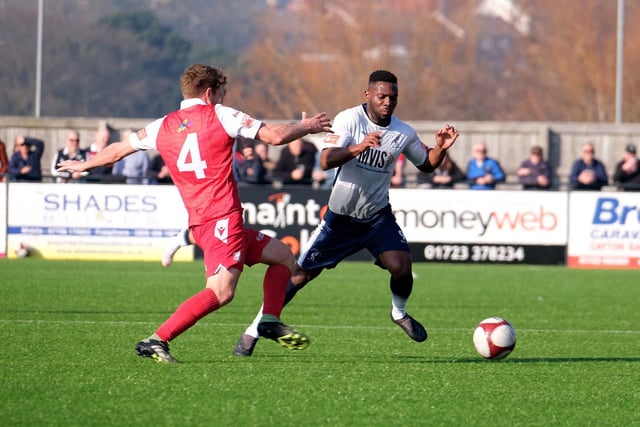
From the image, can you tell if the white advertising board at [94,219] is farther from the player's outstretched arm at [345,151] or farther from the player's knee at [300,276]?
the player's outstretched arm at [345,151]

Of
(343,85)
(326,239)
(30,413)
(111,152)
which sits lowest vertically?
(30,413)

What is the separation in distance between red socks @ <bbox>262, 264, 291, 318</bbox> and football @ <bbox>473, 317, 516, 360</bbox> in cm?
147

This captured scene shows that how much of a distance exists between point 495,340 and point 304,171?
12.6m

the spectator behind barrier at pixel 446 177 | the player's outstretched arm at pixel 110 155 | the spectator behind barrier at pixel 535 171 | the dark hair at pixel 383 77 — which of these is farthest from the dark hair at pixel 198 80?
the spectator behind barrier at pixel 535 171

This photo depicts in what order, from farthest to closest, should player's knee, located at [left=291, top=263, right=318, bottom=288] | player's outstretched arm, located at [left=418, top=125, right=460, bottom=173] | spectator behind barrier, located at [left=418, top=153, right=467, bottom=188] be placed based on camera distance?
spectator behind barrier, located at [left=418, top=153, right=467, bottom=188] < player's knee, located at [left=291, top=263, right=318, bottom=288] < player's outstretched arm, located at [left=418, top=125, right=460, bottom=173]

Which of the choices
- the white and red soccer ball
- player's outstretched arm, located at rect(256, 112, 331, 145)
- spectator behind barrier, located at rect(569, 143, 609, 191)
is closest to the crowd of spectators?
spectator behind barrier, located at rect(569, 143, 609, 191)

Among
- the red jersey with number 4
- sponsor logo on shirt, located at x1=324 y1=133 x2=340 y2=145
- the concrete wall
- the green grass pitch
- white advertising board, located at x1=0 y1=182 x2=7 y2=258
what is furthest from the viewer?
the concrete wall

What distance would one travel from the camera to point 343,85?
5778cm

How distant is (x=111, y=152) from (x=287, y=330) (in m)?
1.72

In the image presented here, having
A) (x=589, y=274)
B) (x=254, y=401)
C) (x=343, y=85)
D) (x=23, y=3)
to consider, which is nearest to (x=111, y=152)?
(x=254, y=401)

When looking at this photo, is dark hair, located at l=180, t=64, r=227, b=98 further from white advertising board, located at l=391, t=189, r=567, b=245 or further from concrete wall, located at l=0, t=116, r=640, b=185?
concrete wall, located at l=0, t=116, r=640, b=185

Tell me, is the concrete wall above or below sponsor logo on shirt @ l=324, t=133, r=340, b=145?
above

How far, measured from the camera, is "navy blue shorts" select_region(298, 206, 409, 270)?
983 cm

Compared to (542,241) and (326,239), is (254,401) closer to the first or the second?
(326,239)
